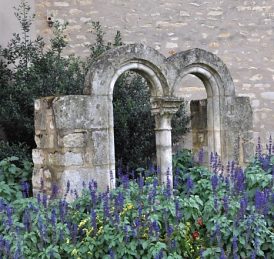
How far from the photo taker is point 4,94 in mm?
6809

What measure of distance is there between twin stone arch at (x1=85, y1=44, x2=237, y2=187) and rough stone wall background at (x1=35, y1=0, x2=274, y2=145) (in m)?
2.95

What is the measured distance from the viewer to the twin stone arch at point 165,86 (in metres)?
4.85

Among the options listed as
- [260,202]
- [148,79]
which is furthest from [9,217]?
[148,79]

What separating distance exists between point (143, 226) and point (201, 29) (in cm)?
579

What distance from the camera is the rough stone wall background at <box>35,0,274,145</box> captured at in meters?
8.32

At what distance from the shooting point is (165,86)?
5273 mm

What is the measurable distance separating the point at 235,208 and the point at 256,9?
A: 19.7 feet

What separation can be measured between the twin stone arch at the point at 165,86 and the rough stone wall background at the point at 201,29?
295 centimetres

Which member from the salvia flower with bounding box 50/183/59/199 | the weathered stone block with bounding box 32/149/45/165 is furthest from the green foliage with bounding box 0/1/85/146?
the salvia flower with bounding box 50/183/59/199

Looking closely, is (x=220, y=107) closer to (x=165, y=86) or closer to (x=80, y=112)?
(x=165, y=86)

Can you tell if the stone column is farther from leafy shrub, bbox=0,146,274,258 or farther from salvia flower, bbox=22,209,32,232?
salvia flower, bbox=22,209,32,232

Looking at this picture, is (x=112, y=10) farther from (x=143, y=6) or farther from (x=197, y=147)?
(x=197, y=147)

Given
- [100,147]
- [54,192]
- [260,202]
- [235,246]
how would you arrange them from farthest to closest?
1. [100,147]
2. [54,192]
3. [260,202]
4. [235,246]

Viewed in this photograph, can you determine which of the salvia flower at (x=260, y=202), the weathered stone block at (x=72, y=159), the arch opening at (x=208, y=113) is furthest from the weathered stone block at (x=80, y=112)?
the salvia flower at (x=260, y=202)
